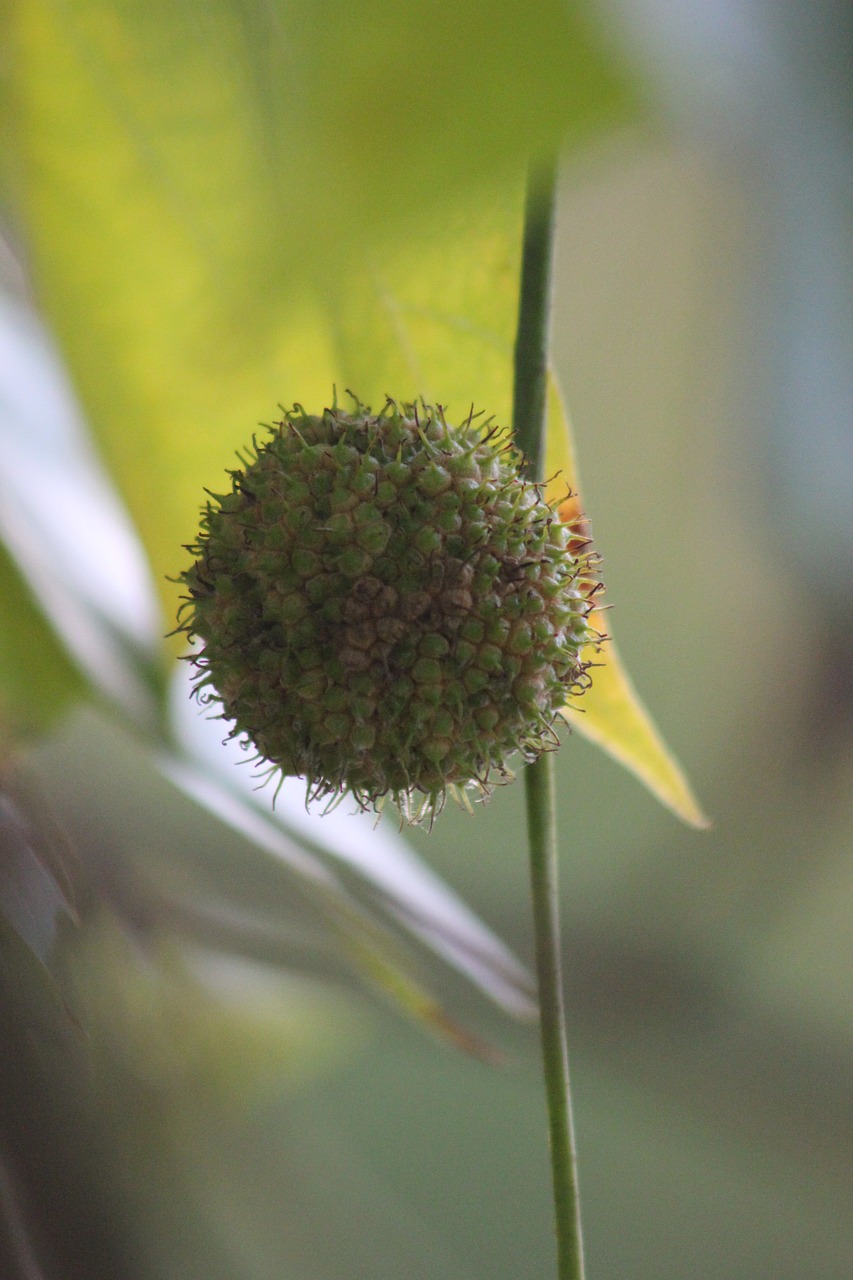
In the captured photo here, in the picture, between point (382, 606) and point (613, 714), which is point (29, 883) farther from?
point (613, 714)

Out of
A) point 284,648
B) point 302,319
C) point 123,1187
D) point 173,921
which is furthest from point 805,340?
point 173,921

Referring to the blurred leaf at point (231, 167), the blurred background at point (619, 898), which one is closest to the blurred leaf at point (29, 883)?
the blurred background at point (619, 898)

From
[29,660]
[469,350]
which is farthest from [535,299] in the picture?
[29,660]

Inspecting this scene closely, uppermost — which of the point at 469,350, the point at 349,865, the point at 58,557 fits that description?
the point at 58,557

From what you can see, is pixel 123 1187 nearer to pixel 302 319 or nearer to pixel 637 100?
pixel 302 319

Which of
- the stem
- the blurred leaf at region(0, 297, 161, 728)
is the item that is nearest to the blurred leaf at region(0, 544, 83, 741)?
the blurred leaf at region(0, 297, 161, 728)

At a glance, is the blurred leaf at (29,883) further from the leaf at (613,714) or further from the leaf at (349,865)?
the leaf at (613,714)
